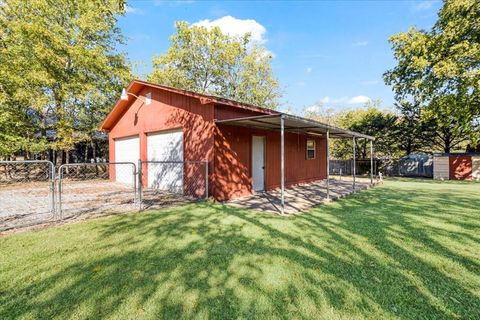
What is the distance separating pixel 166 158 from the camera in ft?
31.8

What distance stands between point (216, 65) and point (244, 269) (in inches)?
931

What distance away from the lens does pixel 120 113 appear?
490 inches

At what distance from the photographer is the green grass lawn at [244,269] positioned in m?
2.35

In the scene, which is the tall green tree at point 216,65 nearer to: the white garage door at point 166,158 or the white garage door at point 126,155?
the white garage door at point 126,155

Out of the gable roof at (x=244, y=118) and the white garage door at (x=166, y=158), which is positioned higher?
the gable roof at (x=244, y=118)

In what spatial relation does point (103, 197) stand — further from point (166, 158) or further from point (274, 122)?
point (274, 122)

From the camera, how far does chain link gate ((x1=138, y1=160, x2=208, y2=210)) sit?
741 centimetres

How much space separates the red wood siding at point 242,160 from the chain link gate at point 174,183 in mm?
516

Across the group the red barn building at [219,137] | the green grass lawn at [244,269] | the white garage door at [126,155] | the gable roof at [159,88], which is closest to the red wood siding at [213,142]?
the red barn building at [219,137]

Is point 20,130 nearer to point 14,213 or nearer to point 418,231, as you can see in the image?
point 14,213

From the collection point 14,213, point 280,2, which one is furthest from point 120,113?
point 280,2

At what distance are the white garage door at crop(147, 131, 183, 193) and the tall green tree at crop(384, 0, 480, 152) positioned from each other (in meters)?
12.1

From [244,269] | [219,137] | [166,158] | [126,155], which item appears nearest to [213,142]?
[219,137]

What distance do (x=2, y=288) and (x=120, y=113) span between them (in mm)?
11024
